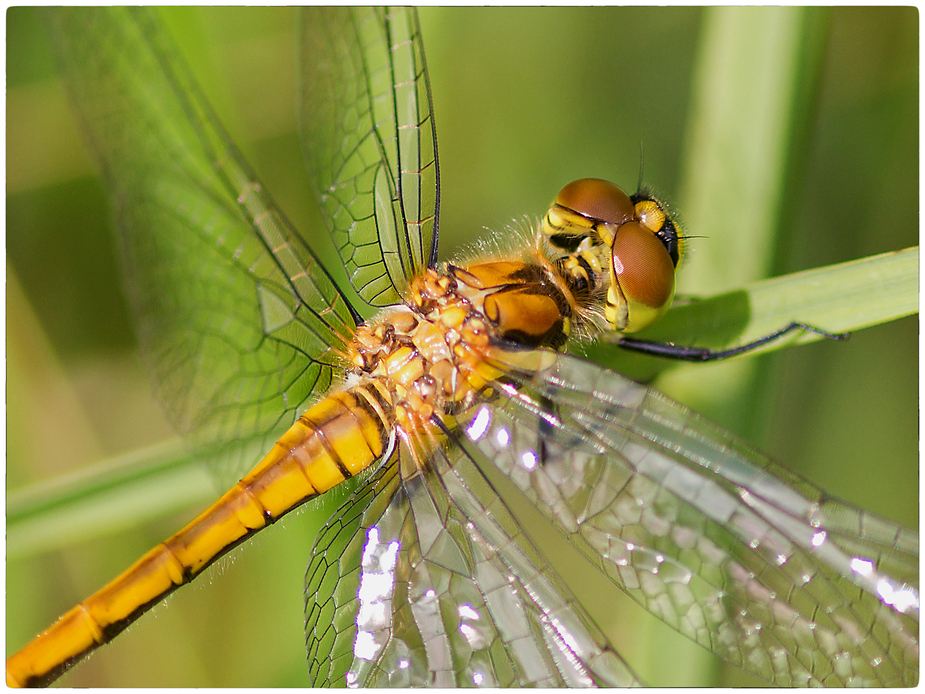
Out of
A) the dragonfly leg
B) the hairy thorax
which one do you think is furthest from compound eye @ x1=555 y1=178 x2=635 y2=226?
the dragonfly leg

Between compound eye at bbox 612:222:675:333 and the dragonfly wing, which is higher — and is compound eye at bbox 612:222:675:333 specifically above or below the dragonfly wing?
above

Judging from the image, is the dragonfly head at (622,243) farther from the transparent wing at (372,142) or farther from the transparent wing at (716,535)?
the transparent wing at (372,142)

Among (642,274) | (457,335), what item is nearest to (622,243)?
(642,274)

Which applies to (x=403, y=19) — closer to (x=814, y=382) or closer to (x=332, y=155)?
(x=332, y=155)

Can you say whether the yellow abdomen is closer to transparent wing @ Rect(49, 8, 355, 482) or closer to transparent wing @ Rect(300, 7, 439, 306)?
transparent wing @ Rect(49, 8, 355, 482)

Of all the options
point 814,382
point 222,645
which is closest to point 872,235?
point 814,382

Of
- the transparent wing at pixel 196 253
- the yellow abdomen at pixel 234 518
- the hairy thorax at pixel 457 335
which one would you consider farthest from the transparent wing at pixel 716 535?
the transparent wing at pixel 196 253
